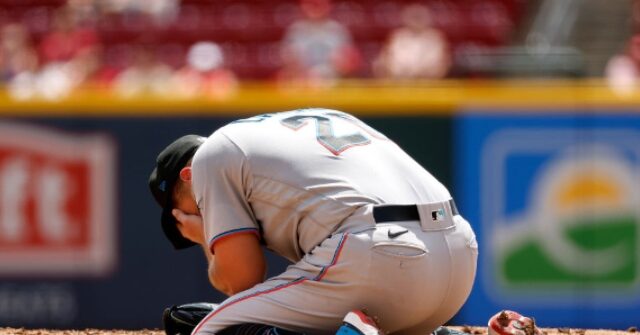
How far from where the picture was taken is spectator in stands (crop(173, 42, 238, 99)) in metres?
10.5

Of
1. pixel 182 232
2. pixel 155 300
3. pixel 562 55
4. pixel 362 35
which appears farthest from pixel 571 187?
pixel 182 232

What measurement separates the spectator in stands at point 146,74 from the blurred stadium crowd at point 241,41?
0.01 meters

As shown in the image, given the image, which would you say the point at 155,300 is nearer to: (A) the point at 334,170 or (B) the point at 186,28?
(B) the point at 186,28

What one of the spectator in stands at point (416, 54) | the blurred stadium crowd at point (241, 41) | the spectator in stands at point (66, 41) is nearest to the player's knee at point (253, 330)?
the blurred stadium crowd at point (241, 41)

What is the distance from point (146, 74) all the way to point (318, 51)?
1.51 m

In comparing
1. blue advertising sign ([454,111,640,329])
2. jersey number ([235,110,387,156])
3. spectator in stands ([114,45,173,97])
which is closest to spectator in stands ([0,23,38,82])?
spectator in stands ([114,45,173,97])

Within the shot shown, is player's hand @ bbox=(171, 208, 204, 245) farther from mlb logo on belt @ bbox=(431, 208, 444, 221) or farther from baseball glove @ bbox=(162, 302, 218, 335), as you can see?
mlb logo on belt @ bbox=(431, 208, 444, 221)

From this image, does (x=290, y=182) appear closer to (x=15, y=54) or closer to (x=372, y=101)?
(x=372, y=101)

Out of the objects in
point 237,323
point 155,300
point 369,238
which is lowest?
point 155,300

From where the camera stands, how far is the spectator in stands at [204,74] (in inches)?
413

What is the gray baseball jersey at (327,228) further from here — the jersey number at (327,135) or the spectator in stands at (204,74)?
the spectator in stands at (204,74)

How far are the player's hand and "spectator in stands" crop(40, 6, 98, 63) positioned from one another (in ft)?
23.9

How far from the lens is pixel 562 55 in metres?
9.38

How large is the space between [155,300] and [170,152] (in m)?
4.82
